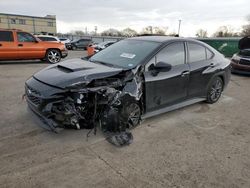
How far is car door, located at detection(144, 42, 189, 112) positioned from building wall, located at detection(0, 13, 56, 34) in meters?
59.1

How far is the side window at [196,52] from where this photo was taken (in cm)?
471

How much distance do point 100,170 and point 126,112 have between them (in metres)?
1.11

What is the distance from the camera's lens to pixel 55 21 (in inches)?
2630

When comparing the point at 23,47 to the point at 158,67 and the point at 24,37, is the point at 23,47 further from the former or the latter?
the point at 158,67

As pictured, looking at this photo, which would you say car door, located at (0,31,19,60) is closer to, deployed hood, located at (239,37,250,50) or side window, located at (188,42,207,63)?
side window, located at (188,42,207,63)

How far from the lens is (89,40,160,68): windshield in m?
3.98

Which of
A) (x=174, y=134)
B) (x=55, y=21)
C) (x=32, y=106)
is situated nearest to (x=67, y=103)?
(x=32, y=106)

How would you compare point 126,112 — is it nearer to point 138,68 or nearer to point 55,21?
point 138,68

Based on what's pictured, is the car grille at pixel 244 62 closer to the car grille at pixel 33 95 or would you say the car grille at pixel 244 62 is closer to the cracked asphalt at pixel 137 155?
the cracked asphalt at pixel 137 155

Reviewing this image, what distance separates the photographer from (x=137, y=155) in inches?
126

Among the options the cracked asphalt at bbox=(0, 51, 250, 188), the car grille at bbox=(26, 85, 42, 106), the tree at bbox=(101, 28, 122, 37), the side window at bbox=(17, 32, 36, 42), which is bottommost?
the cracked asphalt at bbox=(0, 51, 250, 188)

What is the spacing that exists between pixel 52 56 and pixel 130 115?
8.97m

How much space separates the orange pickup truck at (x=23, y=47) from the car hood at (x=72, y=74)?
295 inches

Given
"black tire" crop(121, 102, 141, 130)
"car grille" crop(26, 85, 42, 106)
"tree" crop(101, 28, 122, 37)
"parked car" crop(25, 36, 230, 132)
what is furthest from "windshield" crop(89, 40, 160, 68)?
"tree" crop(101, 28, 122, 37)
